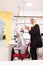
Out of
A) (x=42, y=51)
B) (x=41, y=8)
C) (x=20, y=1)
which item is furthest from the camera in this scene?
(x=41, y=8)

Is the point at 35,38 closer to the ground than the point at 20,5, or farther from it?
closer to the ground

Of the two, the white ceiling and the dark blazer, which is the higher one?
the white ceiling

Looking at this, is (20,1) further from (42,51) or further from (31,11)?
(42,51)

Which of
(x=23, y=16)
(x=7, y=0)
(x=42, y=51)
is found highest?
(x=7, y=0)

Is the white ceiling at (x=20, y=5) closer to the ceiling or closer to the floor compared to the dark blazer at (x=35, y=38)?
closer to the ceiling

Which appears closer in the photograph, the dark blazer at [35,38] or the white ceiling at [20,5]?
the dark blazer at [35,38]

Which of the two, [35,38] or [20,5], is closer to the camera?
[35,38]

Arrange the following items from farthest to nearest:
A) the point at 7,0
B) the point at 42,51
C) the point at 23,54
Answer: the point at 7,0
the point at 23,54
the point at 42,51

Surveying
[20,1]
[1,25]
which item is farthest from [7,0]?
[1,25]

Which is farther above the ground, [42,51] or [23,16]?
[23,16]

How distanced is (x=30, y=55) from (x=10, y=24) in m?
4.64

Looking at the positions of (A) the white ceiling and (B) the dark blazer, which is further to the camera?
(A) the white ceiling
